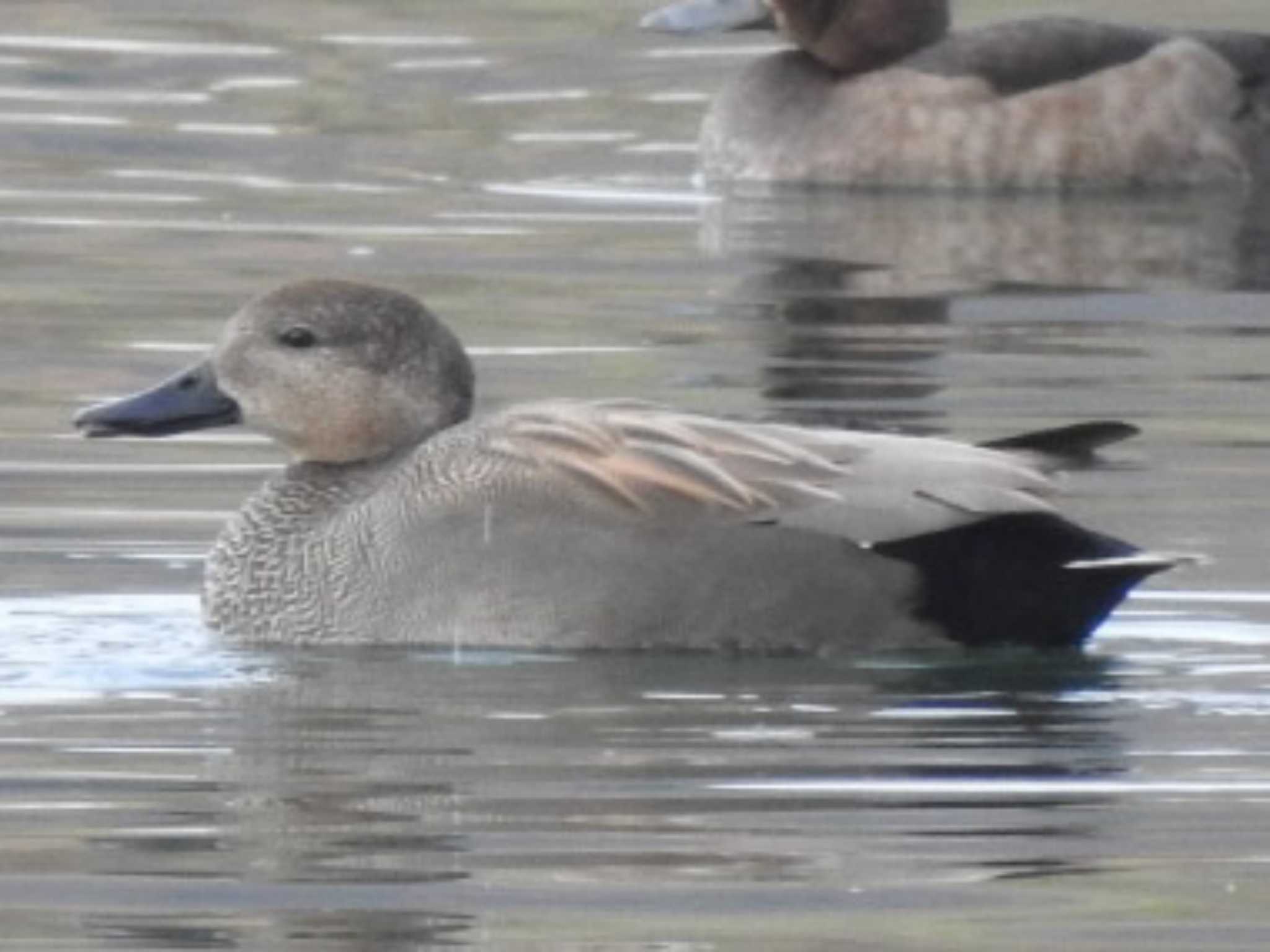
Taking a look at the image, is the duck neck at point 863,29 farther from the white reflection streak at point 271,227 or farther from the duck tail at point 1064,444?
the duck tail at point 1064,444

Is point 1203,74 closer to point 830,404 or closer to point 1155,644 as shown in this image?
point 830,404

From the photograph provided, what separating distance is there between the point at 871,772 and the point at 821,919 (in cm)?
134

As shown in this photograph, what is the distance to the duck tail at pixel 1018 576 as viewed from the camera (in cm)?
1015

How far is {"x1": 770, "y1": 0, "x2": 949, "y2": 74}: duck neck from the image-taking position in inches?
771

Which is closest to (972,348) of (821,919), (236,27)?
(821,919)

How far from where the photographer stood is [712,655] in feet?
33.5

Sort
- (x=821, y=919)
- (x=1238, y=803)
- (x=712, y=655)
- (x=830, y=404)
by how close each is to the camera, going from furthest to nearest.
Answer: (x=830, y=404) < (x=712, y=655) < (x=1238, y=803) < (x=821, y=919)

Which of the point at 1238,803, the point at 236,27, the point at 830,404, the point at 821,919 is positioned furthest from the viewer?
the point at 236,27

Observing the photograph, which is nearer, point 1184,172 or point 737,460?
point 737,460

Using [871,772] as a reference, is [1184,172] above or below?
below

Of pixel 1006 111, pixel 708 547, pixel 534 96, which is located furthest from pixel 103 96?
pixel 708 547

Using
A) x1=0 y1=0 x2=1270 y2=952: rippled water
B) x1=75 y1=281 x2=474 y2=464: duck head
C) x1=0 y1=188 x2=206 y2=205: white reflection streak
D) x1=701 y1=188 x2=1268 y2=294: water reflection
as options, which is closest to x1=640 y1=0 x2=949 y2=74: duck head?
x1=0 y1=0 x2=1270 y2=952: rippled water

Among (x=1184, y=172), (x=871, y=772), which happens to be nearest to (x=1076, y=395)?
(x=871, y=772)

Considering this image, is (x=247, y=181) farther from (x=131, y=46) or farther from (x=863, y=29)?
(x=131, y=46)
